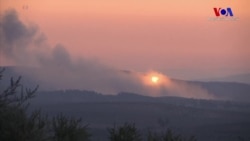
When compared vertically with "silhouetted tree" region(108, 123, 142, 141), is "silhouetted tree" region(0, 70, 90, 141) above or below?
below

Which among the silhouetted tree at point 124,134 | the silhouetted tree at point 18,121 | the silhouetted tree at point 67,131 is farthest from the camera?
the silhouetted tree at point 124,134

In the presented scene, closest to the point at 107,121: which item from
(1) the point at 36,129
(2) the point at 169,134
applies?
(2) the point at 169,134

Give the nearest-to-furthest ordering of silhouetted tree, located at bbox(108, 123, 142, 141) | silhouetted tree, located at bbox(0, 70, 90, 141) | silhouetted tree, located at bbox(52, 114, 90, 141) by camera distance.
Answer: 1. silhouetted tree, located at bbox(0, 70, 90, 141)
2. silhouetted tree, located at bbox(52, 114, 90, 141)
3. silhouetted tree, located at bbox(108, 123, 142, 141)

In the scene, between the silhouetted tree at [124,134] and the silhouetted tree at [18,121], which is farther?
the silhouetted tree at [124,134]

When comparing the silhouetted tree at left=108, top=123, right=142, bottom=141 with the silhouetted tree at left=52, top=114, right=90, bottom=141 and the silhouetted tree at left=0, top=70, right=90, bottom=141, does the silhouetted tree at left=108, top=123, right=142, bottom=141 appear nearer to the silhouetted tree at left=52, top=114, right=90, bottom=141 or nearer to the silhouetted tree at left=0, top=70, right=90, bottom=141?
the silhouetted tree at left=52, top=114, right=90, bottom=141

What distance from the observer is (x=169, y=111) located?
160 m

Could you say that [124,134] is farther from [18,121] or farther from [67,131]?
[18,121]

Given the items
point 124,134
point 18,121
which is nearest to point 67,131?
point 124,134

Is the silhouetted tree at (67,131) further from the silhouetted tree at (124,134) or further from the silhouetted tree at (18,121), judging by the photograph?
the silhouetted tree at (18,121)

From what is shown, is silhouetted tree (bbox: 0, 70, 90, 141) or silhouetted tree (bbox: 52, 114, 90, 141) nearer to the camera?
silhouetted tree (bbox: 0, 70, 90, 141)

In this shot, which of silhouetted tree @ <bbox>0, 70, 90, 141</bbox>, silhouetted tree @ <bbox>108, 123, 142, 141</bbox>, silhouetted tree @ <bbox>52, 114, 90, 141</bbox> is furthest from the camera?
silhouetted tree @ <bbox>108, 123, 142, 141</bbox>

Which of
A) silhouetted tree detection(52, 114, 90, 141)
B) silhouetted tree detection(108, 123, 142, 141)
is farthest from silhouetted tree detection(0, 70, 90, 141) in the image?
silhouetted tree detection(108, 123, 142, 141)

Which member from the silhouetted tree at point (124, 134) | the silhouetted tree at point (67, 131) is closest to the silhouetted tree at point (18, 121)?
the silhouetted tree at point (67, 131)

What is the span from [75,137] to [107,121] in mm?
117823
